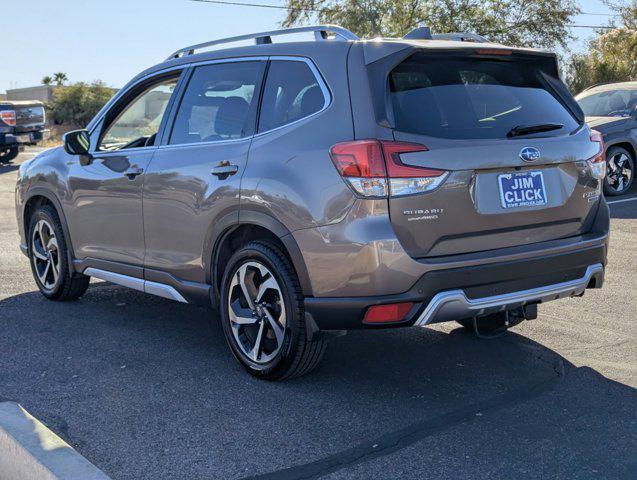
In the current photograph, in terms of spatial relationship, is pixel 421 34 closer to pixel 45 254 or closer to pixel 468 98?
pixel 468 98

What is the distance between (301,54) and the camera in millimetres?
4891

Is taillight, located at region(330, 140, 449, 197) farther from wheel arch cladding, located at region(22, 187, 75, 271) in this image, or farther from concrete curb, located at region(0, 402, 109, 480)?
wheel arch cladding, located at region(22, 187, 75, 271)

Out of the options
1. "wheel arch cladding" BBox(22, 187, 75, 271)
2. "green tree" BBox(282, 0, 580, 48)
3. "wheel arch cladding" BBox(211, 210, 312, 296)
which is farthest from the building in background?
"wheel arch cladding" BBox(211, 210, 312, 296)

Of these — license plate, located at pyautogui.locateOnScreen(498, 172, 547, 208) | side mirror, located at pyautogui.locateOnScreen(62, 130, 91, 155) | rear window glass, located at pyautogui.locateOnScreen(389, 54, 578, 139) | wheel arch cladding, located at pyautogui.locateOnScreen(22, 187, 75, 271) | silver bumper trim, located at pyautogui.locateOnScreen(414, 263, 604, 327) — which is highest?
rear window glass, located at pyautogui.locateOnScreen(389, 54, 578, 139)

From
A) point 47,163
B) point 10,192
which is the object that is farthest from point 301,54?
point 10,192

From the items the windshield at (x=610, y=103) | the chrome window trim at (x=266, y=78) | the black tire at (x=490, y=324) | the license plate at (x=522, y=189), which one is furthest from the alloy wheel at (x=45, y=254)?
the windshield at (x=610, y=103)

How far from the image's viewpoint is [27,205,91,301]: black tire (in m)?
6.82

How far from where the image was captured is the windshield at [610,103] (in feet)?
44.2

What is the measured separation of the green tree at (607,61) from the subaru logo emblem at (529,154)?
29495mm

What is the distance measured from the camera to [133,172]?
583 cm

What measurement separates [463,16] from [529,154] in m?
31.0

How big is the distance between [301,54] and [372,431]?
2083 millimetres

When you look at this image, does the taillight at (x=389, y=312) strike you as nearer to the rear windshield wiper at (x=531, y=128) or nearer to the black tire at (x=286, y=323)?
the black tire at (x=286, y=323)

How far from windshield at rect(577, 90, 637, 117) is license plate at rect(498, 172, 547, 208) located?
31.1 feet
